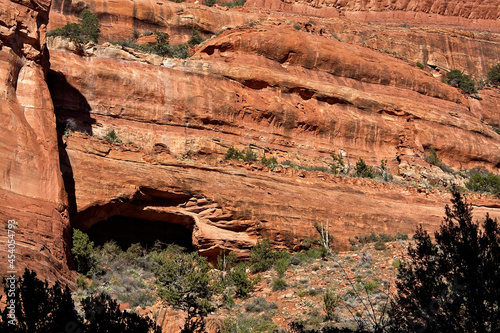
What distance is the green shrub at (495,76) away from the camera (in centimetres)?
4808

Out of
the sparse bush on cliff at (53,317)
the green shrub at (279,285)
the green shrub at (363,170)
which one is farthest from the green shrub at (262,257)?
the sparse bush on cliff at (53,317)

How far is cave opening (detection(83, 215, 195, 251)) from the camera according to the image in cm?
2084

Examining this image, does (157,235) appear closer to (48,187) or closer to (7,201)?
(48,187)

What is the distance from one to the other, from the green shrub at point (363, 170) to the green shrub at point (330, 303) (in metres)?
13.3

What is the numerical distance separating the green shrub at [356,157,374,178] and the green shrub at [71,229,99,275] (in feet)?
52.2

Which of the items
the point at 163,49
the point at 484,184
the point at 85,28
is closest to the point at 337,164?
the point at 484,184

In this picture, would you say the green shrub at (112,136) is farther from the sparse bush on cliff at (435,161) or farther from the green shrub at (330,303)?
the sparse bush on cliff at (435,161)

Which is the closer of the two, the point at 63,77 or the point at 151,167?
the point at 151,167

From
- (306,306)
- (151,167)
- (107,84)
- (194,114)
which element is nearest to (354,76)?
(194,114)

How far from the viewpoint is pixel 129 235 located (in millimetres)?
21438

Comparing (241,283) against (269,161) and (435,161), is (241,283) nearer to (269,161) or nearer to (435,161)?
(269,161)

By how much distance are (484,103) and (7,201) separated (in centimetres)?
3692

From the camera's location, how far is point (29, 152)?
16203 millimetres

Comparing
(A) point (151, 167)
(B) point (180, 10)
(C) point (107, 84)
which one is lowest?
(A) point (151, 167)
